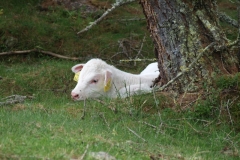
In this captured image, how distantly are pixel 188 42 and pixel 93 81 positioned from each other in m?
2.46

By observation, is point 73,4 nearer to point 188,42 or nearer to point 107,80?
point 107,80

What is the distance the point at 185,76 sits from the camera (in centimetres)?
999

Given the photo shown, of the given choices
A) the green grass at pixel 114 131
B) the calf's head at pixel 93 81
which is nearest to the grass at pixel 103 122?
the green grass at pixel 114 131

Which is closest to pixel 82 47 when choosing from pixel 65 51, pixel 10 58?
pixel 65 51

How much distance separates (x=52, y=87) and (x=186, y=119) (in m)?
4.70

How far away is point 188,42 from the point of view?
9.98 metres

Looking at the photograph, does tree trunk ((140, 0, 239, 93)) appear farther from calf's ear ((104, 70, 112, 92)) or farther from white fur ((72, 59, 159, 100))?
calf's ear ((104, 70, 112, 92))

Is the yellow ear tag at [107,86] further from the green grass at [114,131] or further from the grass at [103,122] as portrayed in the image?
the green grass at [114,131]

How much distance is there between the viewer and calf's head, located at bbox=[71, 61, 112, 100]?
11.5 meters

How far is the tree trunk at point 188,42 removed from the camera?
32.6 feet

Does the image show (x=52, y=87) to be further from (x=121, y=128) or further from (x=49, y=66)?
(x=121, y=128)

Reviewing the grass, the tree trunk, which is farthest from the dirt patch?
the tree trunk

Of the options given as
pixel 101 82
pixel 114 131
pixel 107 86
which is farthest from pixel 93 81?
pixel 114 131

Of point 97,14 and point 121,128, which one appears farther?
point 97,14
